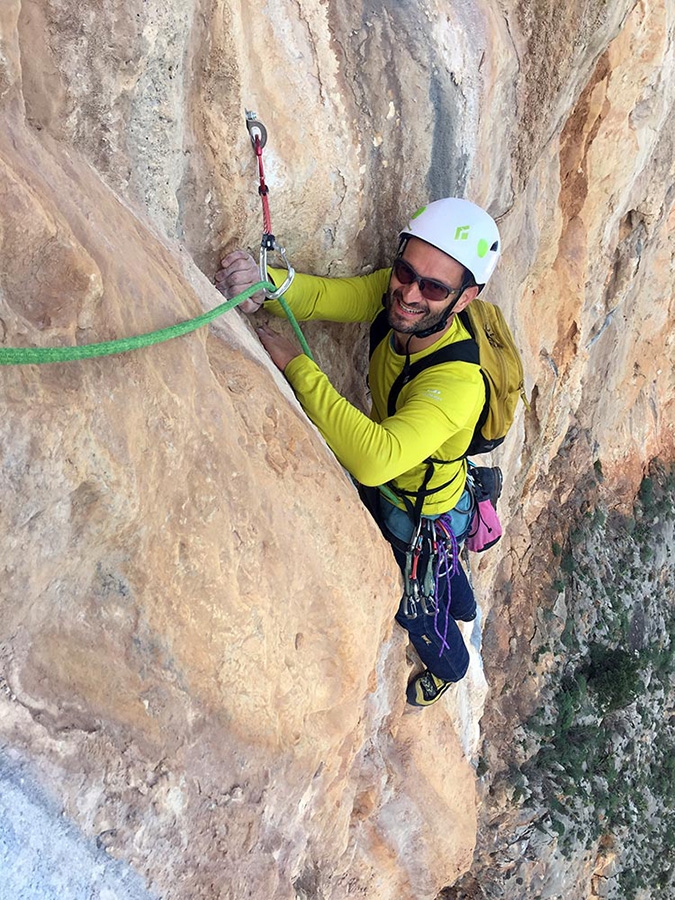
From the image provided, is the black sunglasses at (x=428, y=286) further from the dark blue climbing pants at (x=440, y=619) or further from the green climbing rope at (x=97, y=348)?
the dark blue climbing pants at (x=440, y=619)

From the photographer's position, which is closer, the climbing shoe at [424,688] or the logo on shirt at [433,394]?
the logo on shirt at [433,394]

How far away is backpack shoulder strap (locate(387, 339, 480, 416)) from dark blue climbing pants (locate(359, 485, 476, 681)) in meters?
0.71

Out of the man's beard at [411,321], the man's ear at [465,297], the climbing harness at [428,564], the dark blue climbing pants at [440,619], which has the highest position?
the man's ear at [465,297]

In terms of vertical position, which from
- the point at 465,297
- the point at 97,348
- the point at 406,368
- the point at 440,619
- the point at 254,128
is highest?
the point at 254,128

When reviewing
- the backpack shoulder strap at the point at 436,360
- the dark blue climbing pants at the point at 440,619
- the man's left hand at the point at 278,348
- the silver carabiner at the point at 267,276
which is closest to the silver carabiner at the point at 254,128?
the silver carabiner at the point at 267,276

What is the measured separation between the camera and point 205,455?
2.22 m

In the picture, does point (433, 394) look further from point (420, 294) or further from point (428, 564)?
point (428, 564)

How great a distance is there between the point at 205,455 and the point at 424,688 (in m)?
2.74

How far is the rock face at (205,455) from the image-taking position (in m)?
1.84

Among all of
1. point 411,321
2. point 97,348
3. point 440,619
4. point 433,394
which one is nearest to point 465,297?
point 411,321

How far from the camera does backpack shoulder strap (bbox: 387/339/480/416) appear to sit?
124 inches

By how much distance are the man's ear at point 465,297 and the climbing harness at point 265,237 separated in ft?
2.50

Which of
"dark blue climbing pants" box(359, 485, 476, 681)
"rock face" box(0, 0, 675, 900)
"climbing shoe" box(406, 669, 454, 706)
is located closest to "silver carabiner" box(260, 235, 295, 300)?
"rock face" box(0, 0, 675, 900)

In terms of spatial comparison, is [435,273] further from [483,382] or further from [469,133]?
[469,133]
